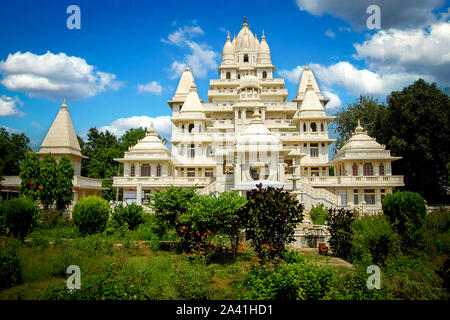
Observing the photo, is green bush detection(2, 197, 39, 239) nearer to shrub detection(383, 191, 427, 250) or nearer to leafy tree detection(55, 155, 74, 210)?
leafy tree detection(55, 155, 74, 210)

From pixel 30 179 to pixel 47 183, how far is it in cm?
127

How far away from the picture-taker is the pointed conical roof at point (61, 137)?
3434cm

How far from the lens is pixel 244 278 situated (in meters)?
11.2

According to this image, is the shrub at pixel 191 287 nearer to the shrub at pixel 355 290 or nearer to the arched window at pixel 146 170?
the shrub at pixel 355 290

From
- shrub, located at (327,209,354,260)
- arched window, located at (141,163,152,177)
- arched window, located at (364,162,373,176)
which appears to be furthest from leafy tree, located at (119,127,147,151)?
shrub, located at (327,209,354,260)

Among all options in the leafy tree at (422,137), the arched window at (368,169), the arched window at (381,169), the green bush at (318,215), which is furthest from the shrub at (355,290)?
the leafy tree at (422,137)

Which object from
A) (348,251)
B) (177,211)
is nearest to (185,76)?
(177,211)

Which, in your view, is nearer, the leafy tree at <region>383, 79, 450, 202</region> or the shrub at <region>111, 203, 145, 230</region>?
the shrub at <region>111, 203, 145, 230</region>

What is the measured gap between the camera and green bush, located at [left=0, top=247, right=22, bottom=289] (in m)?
10.8

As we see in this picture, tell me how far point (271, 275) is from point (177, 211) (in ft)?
25.0

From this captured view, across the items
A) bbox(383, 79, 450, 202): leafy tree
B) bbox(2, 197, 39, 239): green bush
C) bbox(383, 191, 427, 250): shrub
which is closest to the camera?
bbox(2, 197, 39, 239): green bush

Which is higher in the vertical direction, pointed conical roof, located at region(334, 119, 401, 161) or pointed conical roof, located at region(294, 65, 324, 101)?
pointed conical roof, located at region(294, 65, 324, 101)

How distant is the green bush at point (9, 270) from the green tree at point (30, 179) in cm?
1552

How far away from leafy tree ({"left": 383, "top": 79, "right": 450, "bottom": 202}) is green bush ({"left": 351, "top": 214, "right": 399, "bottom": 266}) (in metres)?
22.9
